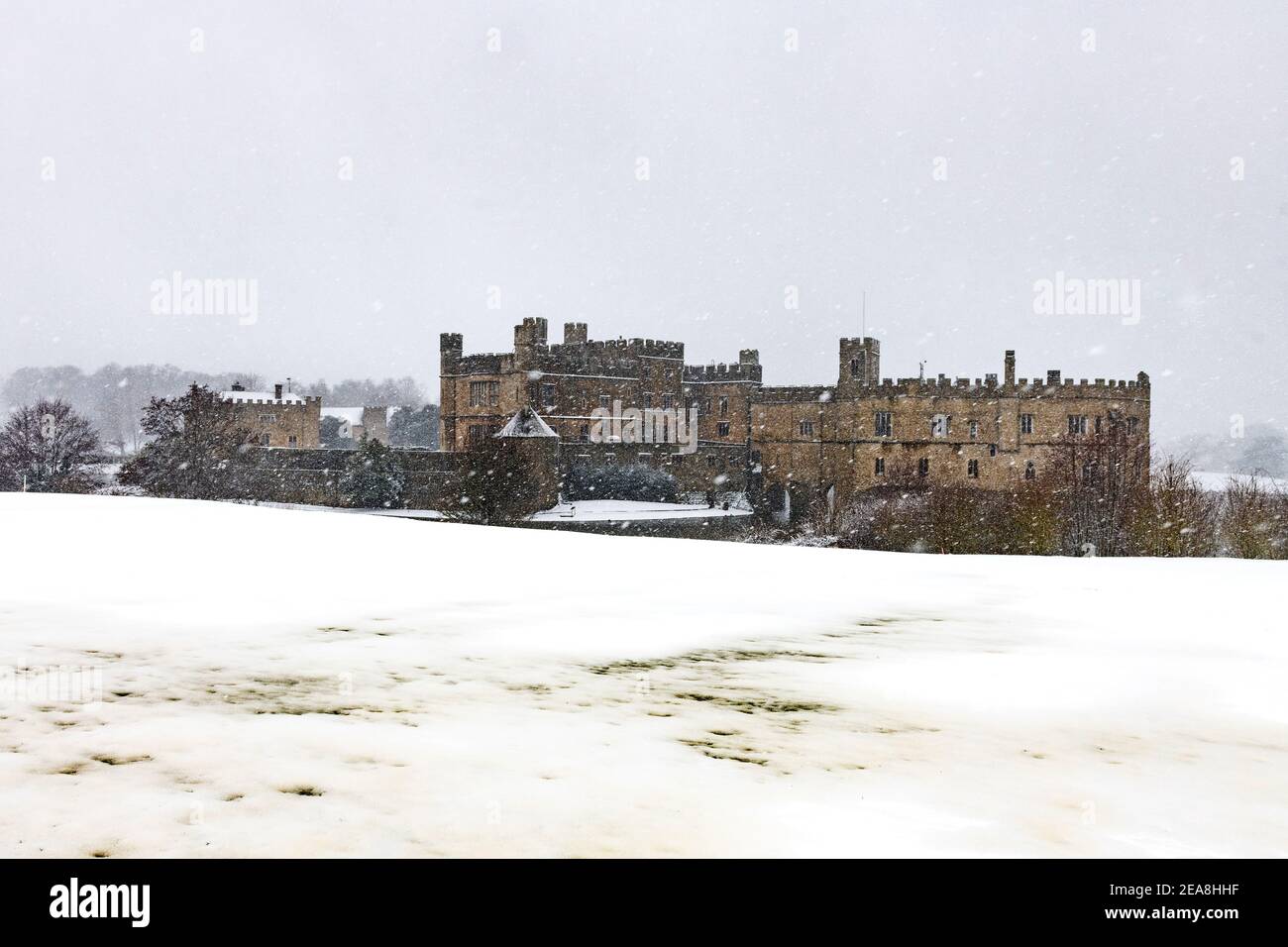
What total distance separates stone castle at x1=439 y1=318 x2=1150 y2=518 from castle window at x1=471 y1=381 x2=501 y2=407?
0.08 m

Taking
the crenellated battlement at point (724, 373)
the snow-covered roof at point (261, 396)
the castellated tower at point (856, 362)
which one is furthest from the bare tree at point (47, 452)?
the castellated tower at point (856, 362)

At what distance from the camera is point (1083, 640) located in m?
7.05

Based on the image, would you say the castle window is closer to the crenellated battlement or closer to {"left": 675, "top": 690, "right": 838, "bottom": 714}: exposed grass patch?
the crenellated battlement

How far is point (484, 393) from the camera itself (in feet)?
214

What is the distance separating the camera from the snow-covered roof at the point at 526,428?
179 ft

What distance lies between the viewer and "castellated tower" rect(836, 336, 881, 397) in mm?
68750

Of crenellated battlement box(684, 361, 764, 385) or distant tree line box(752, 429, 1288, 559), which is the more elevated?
crenellated battlement box(684, 361, 764, 385)

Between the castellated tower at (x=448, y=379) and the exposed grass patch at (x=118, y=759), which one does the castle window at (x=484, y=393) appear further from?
the exposed grass patch at (x=118, y=759)

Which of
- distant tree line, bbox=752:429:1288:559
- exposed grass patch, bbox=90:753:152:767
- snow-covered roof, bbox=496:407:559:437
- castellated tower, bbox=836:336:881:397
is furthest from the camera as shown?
castellated tower, bbox=836:336:881:397

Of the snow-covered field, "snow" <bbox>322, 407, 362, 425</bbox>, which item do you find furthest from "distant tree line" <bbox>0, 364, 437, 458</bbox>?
the snow-covered field

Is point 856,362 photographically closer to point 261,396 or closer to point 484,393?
point 484,393

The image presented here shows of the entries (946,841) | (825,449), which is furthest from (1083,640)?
(825,449)
